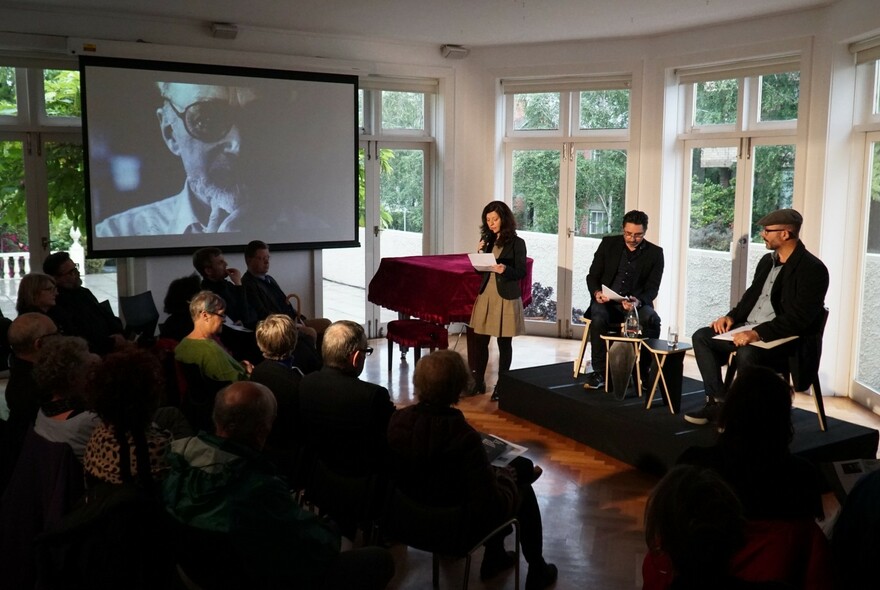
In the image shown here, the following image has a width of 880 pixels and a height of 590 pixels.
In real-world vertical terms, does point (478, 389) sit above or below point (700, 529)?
below

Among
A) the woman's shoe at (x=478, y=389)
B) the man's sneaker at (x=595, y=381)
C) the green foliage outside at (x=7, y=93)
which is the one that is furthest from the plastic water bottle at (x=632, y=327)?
the green foliage outside at (x=7, y=93)

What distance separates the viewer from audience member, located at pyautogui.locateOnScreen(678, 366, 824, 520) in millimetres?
2178

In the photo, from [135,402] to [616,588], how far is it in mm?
2077

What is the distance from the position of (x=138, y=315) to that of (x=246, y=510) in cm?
386

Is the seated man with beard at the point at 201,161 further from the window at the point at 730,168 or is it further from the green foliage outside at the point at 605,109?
the window at the point at 730,168

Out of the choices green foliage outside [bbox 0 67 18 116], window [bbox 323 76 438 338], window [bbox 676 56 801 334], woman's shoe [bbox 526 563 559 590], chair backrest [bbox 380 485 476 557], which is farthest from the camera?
window [bbox 323 76 438 338]

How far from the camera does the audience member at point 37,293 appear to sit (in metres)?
4.41

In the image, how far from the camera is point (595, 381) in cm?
541

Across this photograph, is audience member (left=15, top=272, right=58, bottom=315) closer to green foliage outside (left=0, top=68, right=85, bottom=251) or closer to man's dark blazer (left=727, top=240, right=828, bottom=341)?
green foliage outside (left=0, top=68, right=85, bottom=251)

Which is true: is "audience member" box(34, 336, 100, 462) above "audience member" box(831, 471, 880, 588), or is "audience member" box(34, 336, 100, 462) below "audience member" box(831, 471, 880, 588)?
above

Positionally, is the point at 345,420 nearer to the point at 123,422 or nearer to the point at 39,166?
the point at 123,422

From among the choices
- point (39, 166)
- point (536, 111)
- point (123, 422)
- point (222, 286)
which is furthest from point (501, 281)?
point (39, 166)

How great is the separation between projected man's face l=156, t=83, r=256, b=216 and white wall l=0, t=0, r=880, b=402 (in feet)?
1.00

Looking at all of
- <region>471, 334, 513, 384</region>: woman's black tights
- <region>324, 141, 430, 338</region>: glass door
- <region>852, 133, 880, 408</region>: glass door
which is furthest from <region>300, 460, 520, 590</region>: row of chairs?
<region>324, 141, 430, 338</region>: glass door
